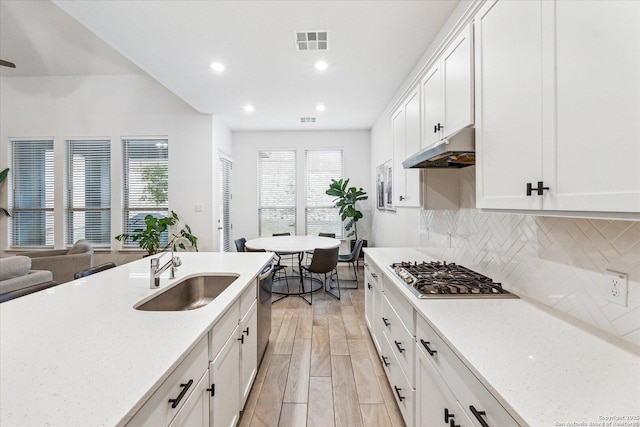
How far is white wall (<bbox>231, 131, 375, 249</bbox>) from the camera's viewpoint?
5934 mm

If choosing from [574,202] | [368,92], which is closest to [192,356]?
[574,202]

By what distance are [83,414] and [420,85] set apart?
2484mm

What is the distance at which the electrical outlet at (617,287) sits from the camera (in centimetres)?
97

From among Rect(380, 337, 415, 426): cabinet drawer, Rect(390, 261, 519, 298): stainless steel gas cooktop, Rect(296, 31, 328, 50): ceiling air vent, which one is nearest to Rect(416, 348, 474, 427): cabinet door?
Rect(380, 337, 415, 426): cabinet drawer

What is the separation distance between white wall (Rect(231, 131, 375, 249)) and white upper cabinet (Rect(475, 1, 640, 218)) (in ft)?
15.1

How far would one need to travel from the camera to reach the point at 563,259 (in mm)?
1222

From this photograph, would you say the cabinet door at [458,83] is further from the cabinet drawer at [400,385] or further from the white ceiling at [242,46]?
the cabinet drawer at [400,385]

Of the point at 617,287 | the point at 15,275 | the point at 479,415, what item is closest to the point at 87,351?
the point at 479,415

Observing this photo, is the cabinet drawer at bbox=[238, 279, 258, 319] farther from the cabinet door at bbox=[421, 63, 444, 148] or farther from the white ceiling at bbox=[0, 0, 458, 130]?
the white ceiling at bbox=[0, 0, 458, 130]

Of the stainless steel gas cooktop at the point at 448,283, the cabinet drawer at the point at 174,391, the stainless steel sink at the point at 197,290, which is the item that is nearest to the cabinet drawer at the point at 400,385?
the stainless steel gas cooktop at the point at 448,283

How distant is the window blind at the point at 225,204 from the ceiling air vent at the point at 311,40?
10.5 ft

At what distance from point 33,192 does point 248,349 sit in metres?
6.04

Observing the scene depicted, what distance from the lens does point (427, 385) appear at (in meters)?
1.29

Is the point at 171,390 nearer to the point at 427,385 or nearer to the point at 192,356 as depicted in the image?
the point at 192,356
